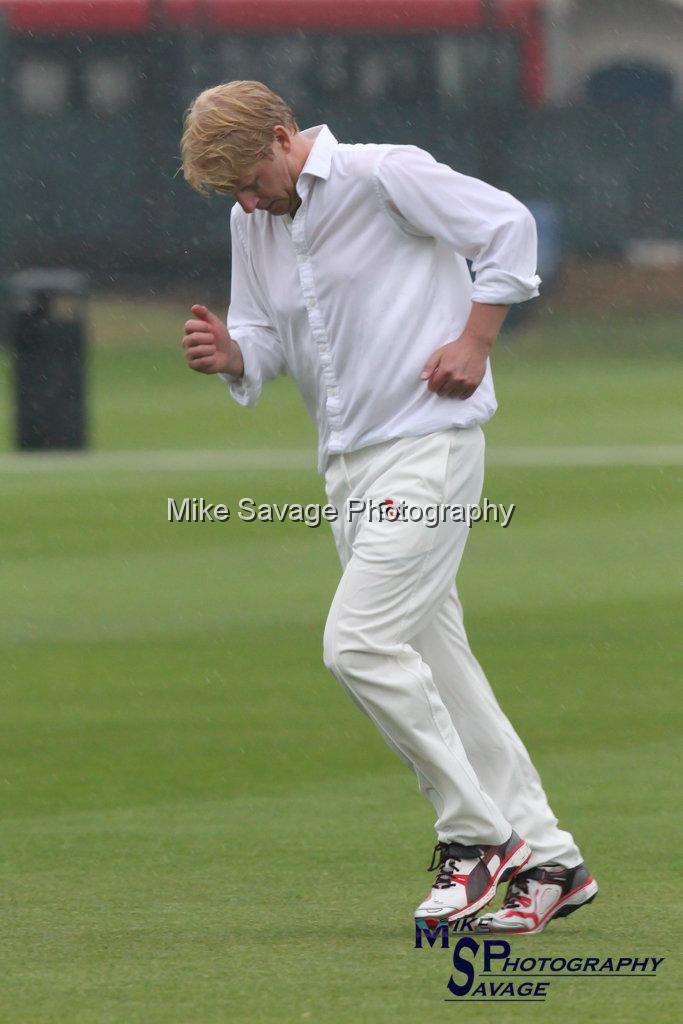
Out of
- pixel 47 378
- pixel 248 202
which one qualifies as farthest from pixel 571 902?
pixel 47 378

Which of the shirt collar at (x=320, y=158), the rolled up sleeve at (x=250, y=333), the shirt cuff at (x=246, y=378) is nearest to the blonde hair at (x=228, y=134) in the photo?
the shirt collar at (x=320, y=158)

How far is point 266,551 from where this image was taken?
12.7m

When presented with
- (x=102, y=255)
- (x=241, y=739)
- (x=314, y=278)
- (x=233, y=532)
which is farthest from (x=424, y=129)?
(x=314, y=278)

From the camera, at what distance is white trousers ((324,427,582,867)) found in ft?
16.2

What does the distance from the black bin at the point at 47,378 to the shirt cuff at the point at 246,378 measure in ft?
41.9

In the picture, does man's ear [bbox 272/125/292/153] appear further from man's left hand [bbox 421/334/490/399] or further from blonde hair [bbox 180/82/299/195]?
man's left hand [bbox 421/334/490/399]

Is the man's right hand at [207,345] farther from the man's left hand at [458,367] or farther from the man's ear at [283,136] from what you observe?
the man's left hand at [458,367]

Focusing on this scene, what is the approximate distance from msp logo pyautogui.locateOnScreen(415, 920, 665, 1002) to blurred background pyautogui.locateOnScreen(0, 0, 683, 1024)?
0.06 metres

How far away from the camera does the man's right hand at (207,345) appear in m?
5.25

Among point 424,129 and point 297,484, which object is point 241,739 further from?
point 424,129

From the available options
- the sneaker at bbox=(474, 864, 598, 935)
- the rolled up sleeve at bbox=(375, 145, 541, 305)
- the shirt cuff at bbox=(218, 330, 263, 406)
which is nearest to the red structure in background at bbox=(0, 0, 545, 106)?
the shirt cuff at bbox=(218, 330, 263, 406)

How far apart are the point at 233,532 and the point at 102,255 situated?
62.9 feet

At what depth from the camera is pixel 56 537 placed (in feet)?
43.8

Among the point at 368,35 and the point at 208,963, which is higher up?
the point at 208,963
